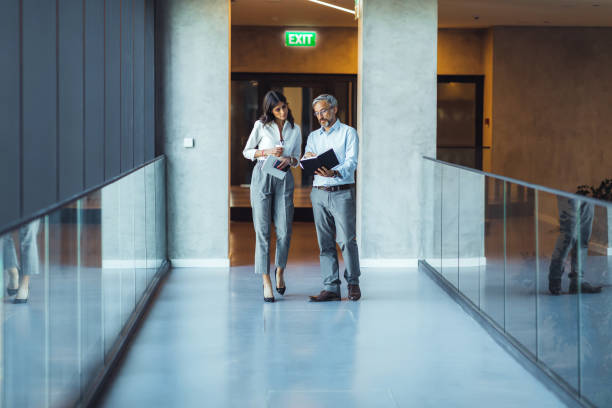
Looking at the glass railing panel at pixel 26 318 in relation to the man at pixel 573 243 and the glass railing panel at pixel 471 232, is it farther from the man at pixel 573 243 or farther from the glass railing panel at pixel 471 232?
the glass railing panel at pixel 471 232

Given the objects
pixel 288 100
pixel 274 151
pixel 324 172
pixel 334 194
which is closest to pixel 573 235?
pixel 324 172

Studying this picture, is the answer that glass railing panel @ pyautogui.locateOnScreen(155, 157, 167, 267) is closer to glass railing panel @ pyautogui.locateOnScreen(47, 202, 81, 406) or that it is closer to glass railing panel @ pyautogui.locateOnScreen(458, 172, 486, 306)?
glass railing panel @ pyautogui.locateOnScreen(458, 172, 486, 306)

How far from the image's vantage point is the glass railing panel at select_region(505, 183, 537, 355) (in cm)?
467

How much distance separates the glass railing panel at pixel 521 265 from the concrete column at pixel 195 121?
149 inches

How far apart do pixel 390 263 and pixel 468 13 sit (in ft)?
16.6

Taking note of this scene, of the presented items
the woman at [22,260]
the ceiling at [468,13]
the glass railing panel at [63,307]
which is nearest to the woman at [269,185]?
the glass railing panel at [63,307]

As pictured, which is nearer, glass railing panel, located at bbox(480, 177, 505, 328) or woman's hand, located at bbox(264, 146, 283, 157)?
glass railing panel, located at bbox(480, 177, 505, 328)

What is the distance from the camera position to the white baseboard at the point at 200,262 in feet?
27.1

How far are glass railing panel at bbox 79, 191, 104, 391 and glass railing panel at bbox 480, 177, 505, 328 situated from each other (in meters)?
2.54

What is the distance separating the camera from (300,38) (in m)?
11.9

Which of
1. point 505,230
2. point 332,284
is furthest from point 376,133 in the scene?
point 505,230

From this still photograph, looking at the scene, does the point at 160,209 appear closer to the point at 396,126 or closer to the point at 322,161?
the point at 322,161

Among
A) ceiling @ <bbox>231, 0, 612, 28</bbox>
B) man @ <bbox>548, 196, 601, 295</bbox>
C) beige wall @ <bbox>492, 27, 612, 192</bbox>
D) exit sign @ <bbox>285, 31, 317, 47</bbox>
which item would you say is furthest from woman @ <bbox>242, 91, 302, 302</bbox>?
beige wall @ <bbox>492, 27, 612, 192</bbox>

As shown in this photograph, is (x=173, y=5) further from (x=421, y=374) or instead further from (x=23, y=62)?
(x=421, y=374)
